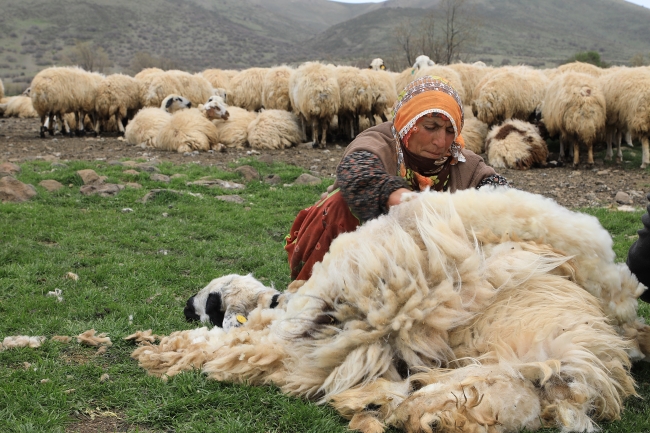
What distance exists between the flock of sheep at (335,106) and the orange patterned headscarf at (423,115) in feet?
27.7

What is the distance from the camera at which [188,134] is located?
1277 cm

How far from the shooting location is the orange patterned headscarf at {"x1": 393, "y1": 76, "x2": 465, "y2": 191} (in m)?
3.19

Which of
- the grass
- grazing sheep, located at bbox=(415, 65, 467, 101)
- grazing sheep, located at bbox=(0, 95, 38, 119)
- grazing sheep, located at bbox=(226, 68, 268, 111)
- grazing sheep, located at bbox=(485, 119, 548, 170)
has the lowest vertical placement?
grazing sheep, located at bbox=(0, 95, 38, 119)

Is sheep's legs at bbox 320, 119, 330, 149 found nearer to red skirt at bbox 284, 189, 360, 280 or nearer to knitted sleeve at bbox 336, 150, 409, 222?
red skirt at bbox 284, 189, 360, 280

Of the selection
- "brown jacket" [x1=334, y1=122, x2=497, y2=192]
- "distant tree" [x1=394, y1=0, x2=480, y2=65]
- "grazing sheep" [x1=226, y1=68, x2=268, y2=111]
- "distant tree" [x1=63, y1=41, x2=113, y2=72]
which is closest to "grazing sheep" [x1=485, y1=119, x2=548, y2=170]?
"grazing sheep" [x1=226, y1=68, x2=268, y2=111]

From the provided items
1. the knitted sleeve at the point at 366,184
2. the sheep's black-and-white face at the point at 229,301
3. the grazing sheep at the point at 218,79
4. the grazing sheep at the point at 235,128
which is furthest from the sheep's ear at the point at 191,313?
the grazing sheep at the point at 218,79

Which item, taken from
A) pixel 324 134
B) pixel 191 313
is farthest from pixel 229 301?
pixel 324 134

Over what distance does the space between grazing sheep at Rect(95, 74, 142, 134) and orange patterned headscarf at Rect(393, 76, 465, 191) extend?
14294 mm

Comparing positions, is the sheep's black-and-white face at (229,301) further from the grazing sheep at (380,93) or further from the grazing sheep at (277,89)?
the grazing sheep at (277,89)

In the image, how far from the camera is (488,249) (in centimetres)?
255

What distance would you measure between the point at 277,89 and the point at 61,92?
220 inches

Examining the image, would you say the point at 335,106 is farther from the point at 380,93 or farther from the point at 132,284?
the point at 132,284

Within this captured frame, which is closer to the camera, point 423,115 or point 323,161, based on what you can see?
point 423,115

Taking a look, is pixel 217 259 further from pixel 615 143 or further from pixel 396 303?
pixel 615 143
